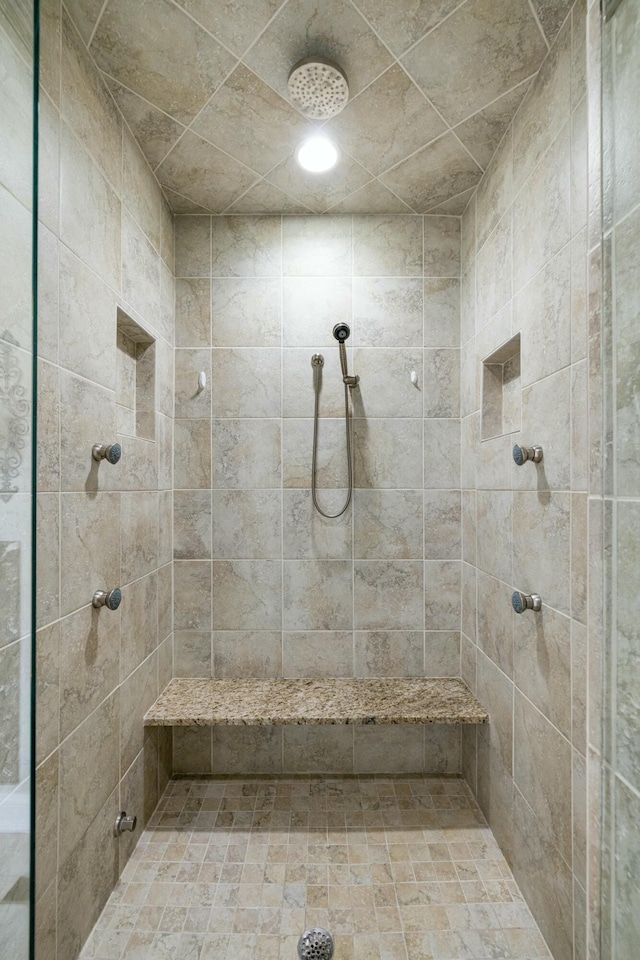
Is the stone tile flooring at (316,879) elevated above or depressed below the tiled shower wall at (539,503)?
below

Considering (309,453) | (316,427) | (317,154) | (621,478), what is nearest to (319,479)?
(309,453)

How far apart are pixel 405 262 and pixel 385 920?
94.4 inches

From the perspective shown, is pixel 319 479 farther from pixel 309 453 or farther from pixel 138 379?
pixel 138 379

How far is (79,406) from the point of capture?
1193 mm

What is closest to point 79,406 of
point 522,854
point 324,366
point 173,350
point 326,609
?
point 173,350

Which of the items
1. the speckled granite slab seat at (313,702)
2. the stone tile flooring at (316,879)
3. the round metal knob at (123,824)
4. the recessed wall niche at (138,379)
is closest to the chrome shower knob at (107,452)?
the recessed wall niche at (138,379)

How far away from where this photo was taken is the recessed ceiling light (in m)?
1.52

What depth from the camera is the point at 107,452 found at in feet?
4.13

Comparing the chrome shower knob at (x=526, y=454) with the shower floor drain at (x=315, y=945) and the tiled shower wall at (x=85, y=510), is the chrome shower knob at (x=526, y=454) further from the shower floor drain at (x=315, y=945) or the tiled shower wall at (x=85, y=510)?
the shower floor drain at (x=315, y=945)

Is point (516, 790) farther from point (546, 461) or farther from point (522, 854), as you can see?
point (546, 461)

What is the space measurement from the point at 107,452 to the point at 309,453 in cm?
91

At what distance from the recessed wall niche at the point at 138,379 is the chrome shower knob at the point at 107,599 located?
62 centimetres

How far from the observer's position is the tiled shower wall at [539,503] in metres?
1.08

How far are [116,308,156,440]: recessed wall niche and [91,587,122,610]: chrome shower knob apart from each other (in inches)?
24.3
